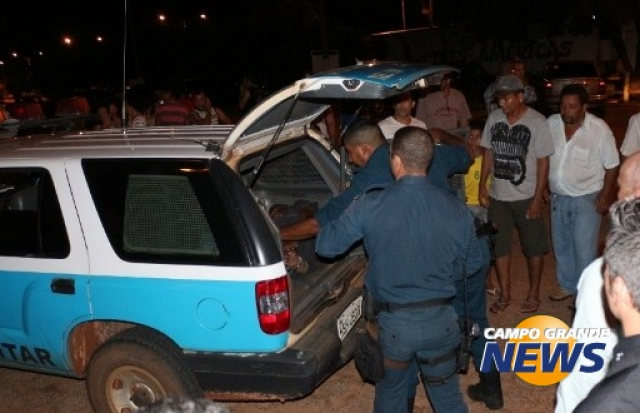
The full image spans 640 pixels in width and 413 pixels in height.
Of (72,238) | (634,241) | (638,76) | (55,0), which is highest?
(55,0)

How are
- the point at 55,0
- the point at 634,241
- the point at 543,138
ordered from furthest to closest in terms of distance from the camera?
the point at 55,0 < the point at 543,138 < the point at 634,241

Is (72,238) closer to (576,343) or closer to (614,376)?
(576,343)

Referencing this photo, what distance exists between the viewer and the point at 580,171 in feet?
16.5

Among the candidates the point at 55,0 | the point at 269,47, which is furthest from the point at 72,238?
the point at 55,0

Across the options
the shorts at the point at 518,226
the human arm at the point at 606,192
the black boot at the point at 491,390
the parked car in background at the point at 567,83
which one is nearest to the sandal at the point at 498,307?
the shorts at the point at 518,226

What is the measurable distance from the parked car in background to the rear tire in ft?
54.7

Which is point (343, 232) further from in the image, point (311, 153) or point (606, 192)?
point (606, 192)

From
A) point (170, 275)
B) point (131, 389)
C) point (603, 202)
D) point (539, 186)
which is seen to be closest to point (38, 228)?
point (170, 275)

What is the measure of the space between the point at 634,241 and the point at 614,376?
14.6 inches

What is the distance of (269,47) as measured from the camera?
116ft

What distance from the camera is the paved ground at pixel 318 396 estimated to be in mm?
4207

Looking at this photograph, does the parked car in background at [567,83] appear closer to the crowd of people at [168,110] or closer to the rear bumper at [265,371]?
the crowd of people at [168,110]

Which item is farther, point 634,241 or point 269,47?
point 269,47

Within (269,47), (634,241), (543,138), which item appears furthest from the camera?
(269,47)
